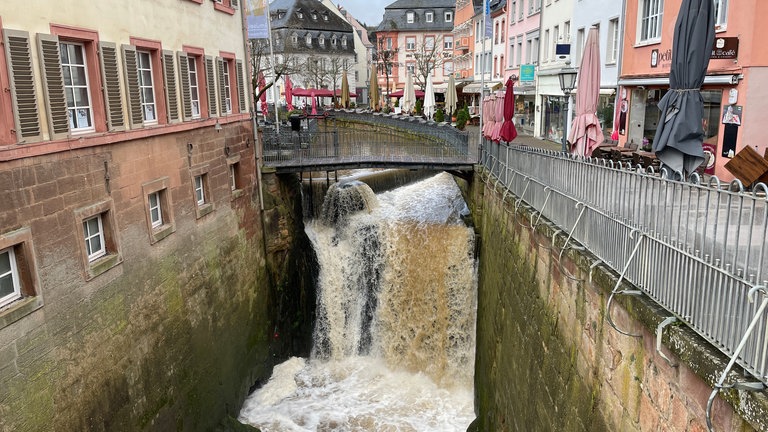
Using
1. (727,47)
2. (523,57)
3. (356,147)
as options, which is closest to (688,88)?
(727,47)

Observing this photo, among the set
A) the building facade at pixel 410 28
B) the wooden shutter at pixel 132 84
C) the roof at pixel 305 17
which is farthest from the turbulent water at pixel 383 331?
the building facade at pixel 410 28

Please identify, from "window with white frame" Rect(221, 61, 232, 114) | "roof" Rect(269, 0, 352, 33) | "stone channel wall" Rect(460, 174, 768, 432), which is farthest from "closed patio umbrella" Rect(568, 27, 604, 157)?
"roof" Rect(269, 0, 352, 33)

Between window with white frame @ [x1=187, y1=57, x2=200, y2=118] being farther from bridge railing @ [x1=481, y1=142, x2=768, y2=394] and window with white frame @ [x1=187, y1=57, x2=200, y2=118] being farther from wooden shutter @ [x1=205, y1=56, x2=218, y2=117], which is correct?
bridge railing @ [x1=481, y1=142, x2=768, y2=394]

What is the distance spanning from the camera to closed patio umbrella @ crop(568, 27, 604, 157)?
10359 millimetres

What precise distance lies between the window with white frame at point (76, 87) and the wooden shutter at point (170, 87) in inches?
95.5

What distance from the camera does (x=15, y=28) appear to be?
25.2 ft

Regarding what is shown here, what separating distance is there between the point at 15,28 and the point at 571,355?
798cm

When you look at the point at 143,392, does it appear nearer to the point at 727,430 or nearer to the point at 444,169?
the point at 727,430

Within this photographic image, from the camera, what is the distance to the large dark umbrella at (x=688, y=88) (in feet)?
22.6

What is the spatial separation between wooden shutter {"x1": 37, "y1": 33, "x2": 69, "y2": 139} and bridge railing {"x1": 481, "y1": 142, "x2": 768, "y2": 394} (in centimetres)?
706

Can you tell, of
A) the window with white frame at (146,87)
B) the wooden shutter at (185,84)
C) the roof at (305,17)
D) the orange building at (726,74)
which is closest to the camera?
the window with white frame at (146,87)

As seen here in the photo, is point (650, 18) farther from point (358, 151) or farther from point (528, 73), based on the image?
point (528, 73)

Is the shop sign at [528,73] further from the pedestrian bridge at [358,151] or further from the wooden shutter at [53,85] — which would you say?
the wooden shutter at [53,85]

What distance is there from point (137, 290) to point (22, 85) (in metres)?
4.09
